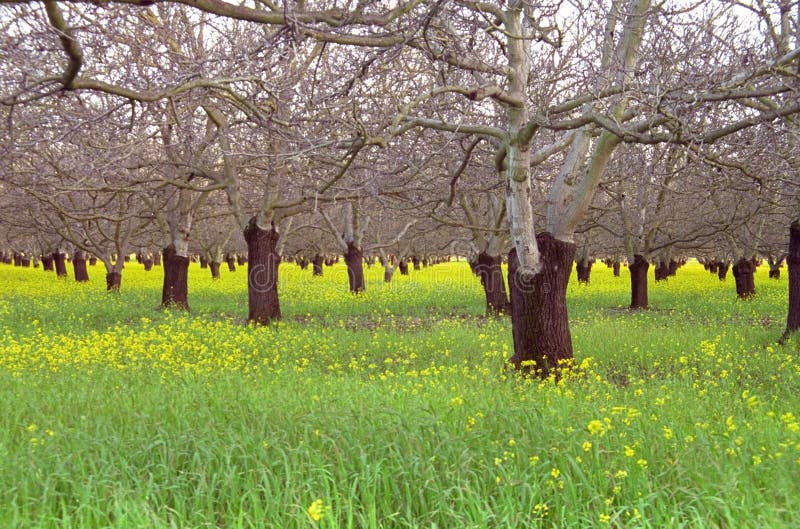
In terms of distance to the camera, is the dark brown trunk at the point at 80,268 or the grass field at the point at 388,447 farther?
the dark brown trunk at the point at 80,268

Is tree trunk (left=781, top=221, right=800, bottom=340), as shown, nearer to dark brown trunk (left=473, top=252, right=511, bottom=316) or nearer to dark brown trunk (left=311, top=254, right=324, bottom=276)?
dark brown trunk (left=473, top=252, right=511, bottom=316)

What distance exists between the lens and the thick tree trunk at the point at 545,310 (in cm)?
827

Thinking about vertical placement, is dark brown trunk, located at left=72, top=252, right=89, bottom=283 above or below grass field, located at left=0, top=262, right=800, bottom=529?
above

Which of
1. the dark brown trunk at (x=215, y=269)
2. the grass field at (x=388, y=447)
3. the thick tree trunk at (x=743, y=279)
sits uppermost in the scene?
the dark brown trunk at (x=215, y=269)

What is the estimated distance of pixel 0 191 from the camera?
58.4 feet

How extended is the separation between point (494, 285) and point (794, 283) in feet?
25.1

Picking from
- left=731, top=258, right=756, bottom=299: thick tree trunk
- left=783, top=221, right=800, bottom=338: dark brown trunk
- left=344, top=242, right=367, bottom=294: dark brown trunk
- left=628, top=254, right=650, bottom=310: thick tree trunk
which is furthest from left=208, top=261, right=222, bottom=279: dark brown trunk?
left=783, top=221, right=800, bottom=338: dark brown trunk

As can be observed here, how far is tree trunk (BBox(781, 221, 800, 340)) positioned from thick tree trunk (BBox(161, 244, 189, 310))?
15186mm

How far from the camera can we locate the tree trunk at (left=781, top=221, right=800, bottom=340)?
11.1 m

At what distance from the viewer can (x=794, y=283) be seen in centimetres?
1140

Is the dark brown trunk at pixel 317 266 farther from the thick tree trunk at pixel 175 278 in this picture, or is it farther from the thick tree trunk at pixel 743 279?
the thick tree trunk at pixel 743 279

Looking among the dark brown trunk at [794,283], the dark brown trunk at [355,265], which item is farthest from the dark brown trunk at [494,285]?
the dark brown trunk at [794,283]

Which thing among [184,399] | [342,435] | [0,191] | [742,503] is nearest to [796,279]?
[742,503]

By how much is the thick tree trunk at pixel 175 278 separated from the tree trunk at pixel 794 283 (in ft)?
49.8
